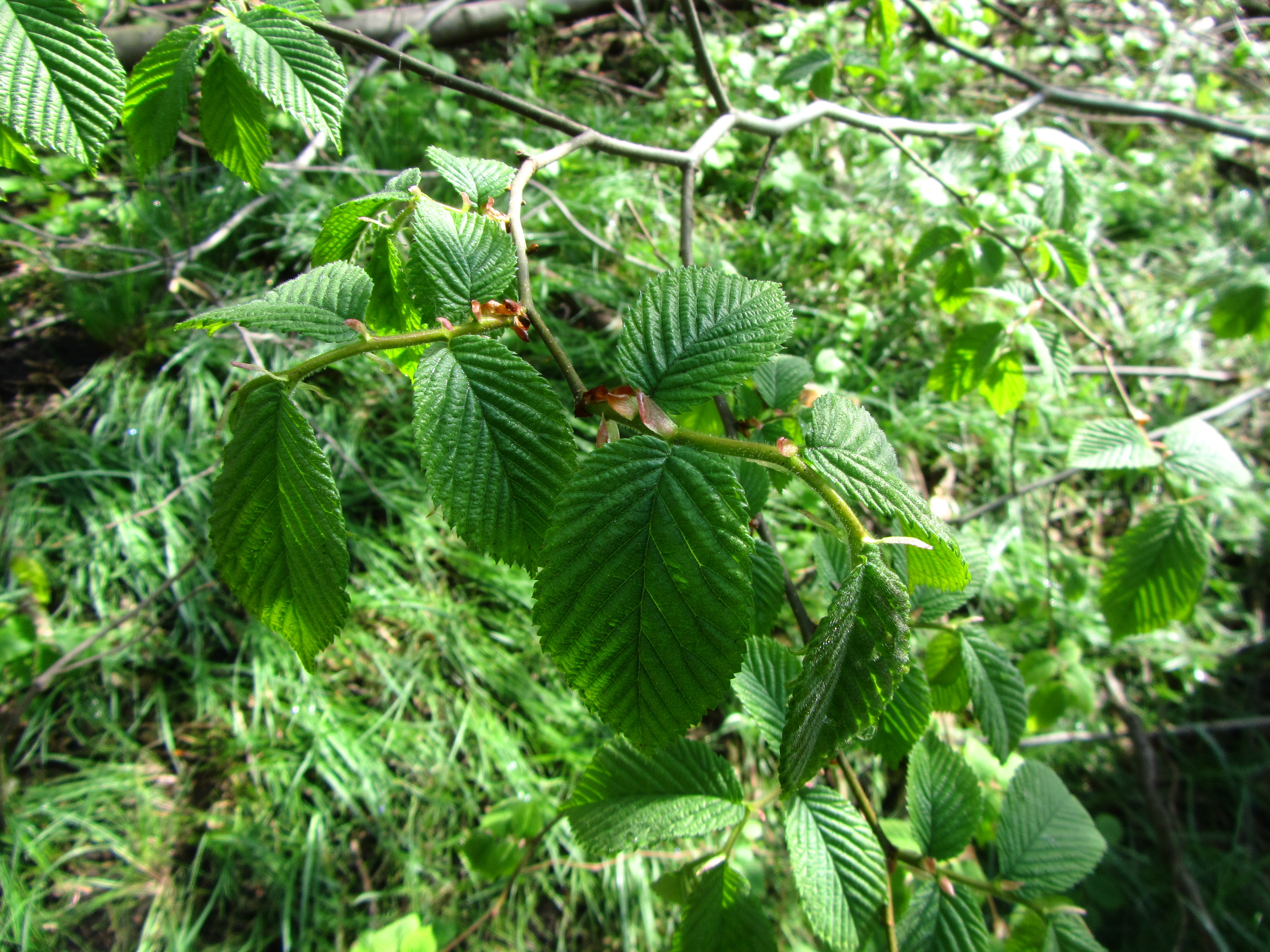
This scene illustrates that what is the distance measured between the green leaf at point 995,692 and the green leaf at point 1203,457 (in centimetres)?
55

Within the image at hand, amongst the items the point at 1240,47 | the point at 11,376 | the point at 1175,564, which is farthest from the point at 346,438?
the point at 1240,47

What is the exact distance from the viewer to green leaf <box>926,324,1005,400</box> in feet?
3.74

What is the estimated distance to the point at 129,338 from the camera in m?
1.97

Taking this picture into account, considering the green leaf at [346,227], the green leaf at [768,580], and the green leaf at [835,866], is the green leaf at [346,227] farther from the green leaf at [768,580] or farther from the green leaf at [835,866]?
the green leaf at [835,866]

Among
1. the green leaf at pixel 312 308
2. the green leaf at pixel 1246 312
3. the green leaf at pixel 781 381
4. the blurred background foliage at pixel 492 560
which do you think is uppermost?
the green leaf at pixel 312 308

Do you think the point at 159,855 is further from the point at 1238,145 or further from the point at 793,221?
the point at 1238,145

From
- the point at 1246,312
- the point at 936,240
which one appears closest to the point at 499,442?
the point at 936,240

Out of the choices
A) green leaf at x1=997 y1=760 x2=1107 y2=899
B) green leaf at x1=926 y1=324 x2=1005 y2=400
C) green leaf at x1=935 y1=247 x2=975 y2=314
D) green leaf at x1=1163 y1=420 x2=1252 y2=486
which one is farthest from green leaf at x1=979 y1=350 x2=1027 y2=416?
green leaf at x1=997 y1=760 x2=1107 y2=899

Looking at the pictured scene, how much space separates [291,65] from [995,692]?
1.00 meters

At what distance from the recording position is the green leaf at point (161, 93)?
0.64 m

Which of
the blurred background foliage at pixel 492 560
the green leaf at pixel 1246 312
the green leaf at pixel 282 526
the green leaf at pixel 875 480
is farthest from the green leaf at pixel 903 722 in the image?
the green leaf at pixel 1246 312

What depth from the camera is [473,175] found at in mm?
620

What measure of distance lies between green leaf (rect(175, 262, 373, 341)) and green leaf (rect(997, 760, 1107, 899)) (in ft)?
2.87

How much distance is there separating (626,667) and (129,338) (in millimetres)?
2248
